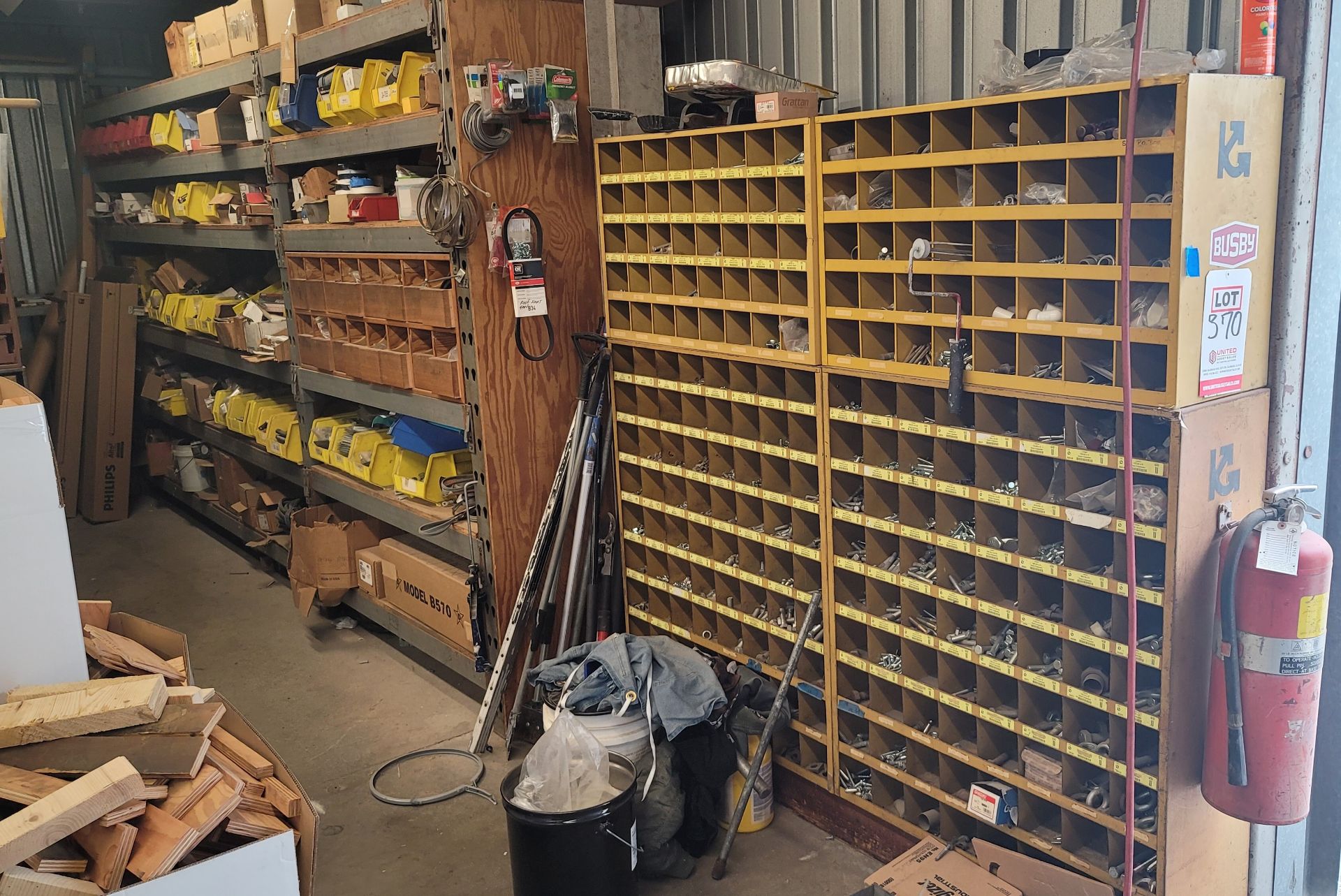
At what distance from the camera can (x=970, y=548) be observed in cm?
248

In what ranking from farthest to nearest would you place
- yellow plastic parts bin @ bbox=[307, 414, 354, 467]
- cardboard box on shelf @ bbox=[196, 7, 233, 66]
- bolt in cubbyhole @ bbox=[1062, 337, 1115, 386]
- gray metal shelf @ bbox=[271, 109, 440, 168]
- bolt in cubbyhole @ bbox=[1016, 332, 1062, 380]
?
cardboard box on shelf @ bbox=[196, 7, 233, 66]
yellow plastic parts bin @ bbox=[307, 414, 354, 467]
gray metal shelf @ bbox=[271, 109, 440, 168]
bolt in cubbyhole @ bbox=[1016, 332, 1062, 380]
bolt in cubbyhole @ bbox=[1062, 337, 1115, 386]

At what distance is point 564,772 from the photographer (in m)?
2.71

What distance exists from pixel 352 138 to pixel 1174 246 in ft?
9.44

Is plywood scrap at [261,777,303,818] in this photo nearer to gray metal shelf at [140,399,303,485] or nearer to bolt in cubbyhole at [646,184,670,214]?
bolt in cubbyhole at [646,184,670,214]

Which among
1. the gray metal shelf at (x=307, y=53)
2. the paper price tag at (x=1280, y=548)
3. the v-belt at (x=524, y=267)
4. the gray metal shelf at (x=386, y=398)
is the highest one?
the gray metal shelf at (x=307, y=53)

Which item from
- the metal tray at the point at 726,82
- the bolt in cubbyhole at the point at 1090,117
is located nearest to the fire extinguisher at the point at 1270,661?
the bolt in cubbyhole at the point at 1090,117

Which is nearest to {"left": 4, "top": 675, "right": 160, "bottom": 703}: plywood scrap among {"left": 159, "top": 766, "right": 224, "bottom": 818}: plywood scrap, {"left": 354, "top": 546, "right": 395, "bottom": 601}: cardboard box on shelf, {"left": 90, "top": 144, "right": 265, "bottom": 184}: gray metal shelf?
{"left": 159, "top": 766, "right": 224, "bottom": 818}: plywood scrap

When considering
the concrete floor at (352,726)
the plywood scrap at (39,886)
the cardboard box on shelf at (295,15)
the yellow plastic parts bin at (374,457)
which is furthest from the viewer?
the yellow plastic parts bin at (374,457)

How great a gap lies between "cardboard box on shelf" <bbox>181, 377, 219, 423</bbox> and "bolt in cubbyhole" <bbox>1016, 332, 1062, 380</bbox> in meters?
4.83

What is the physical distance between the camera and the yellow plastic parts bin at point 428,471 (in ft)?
13.1

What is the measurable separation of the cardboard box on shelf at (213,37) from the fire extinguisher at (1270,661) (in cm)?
446

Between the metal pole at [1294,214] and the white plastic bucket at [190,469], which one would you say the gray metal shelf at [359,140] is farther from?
the white plastic bucket at [190,469]

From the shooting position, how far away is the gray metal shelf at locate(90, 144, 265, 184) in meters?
4.84

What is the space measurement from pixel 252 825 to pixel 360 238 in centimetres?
263
